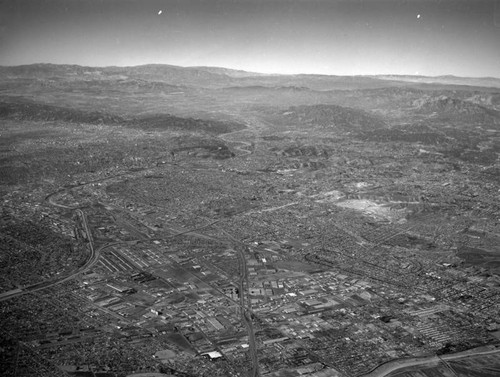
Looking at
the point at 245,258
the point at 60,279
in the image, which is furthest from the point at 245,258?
the point at 60,279

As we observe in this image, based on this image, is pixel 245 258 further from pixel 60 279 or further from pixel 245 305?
pixel 60 279

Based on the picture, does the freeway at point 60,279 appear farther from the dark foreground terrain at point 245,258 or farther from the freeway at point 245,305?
the freeway at point 245,305

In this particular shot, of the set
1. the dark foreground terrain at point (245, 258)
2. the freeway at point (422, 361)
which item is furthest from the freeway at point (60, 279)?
the freeway at point (422, 361)

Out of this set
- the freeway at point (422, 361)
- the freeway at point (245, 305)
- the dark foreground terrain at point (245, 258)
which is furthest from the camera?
the dark foreground terrain at point (245, 258)

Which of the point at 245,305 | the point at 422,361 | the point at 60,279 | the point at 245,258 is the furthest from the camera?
the point at 245,258

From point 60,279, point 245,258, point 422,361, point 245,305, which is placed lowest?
point 422,361

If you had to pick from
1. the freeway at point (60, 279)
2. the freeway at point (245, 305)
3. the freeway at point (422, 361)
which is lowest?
the freeway at point (422, 361)

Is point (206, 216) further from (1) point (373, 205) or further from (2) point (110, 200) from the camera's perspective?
(1) point (373, 205)

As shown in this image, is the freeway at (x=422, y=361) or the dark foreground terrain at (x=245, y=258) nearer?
the freeway at (x=422, y=361)
